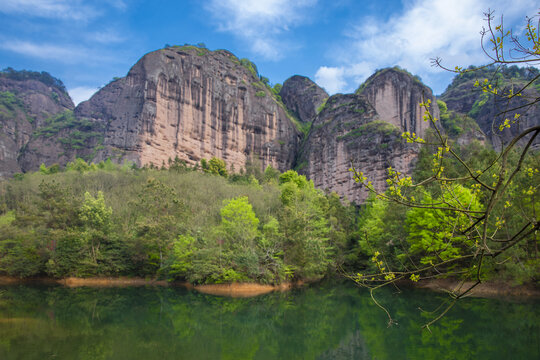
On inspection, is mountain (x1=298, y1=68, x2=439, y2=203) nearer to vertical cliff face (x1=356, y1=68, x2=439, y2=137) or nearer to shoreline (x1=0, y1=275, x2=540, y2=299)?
A: vertical cliff face (x1=356, y1=68, x2=439, y2=137)

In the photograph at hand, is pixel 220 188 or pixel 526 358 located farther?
pixel 220 188

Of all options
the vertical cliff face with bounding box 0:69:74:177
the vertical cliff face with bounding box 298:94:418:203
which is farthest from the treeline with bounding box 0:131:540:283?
the vertical cliff face with bounding box 0:69:74:177

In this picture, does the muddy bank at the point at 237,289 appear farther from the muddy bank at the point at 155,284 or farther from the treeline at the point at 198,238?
the treeline at the point at 198,238

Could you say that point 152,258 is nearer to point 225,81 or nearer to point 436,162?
point 436,162

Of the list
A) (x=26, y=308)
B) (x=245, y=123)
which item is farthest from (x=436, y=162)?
(x=245, y=123)

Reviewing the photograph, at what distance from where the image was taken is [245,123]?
2857 inches

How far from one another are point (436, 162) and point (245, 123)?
70.5 metres

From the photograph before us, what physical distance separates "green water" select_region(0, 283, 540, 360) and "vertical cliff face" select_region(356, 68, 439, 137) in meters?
50.5

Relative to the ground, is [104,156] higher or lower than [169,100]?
lower

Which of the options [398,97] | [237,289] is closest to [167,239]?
[237,289]

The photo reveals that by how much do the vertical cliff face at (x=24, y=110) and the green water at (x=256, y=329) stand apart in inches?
2229

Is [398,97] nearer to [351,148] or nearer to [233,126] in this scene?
[351,148]

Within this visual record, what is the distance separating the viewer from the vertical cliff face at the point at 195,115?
58844 mm

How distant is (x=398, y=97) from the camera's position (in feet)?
228
